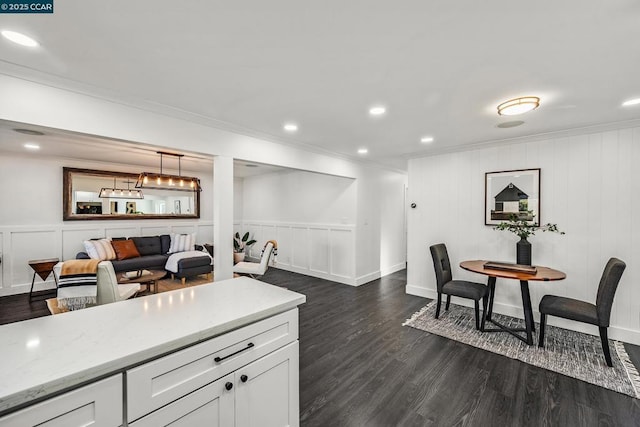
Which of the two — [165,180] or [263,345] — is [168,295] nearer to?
[263,345]

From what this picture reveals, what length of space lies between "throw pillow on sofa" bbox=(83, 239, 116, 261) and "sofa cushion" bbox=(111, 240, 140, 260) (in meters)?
0.08

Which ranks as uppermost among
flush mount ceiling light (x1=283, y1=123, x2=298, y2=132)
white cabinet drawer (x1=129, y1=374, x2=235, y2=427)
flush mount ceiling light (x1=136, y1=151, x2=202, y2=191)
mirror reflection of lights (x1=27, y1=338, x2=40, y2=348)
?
flush mount ceiling light (x1=283, y1=123, x2=298, y2=132)

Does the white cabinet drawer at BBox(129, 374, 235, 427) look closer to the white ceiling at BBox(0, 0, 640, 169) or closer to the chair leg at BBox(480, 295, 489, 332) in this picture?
the white ceiling at BBox(0, 0, 640, 169)

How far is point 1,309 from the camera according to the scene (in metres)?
3.98

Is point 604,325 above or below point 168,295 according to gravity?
below

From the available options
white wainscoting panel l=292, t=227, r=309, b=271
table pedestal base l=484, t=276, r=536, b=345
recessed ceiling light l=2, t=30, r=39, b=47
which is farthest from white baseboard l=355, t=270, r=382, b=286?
recessed ceiling light l=2, t=30, r=39, b=47

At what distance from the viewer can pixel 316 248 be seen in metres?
5.99

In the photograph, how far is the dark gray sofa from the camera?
17.0ft

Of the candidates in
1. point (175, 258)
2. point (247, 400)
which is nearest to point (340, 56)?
point (247, 400)

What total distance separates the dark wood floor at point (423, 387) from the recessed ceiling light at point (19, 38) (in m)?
3.00

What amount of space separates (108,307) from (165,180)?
12.6ft

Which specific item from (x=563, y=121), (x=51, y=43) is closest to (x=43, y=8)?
(x=51, y=43)

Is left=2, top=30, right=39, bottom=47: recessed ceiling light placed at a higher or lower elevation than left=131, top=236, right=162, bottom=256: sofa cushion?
higher

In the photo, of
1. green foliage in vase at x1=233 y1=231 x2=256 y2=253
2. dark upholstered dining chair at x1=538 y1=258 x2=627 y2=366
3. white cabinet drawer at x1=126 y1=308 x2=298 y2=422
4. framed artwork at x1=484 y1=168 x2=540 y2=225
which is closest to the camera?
white cabinet drawer at x1=126 y1=308 x2=298 y2=422
